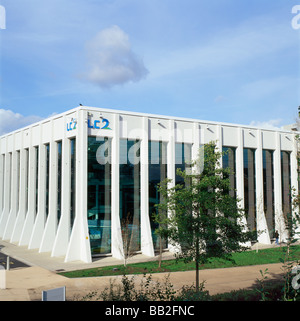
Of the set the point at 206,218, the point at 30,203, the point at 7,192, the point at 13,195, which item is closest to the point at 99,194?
the point at 30,203

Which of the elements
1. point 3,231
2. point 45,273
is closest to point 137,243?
point 45,273

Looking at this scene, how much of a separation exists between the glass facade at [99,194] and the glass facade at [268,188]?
58.7ft

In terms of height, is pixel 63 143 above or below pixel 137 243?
above

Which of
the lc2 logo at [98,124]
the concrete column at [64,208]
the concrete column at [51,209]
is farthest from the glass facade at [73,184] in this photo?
the concrete column at [51,209]

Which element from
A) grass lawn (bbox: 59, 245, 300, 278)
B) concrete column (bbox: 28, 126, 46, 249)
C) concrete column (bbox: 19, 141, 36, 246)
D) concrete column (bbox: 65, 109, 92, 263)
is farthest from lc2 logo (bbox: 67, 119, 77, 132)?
grass lawn (bbox: 59, 245, 300, 278)

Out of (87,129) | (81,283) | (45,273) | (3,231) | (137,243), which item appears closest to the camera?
(81,283)

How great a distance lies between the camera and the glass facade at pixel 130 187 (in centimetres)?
2850

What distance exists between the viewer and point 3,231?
39375mm

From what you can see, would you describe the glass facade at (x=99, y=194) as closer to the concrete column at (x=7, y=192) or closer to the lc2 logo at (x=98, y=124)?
the lc2 logo at (x=98, y=124)

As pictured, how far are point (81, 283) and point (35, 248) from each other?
14.6 metres

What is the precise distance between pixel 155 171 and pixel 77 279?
41.3 ft

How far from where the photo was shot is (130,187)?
29.0 metres

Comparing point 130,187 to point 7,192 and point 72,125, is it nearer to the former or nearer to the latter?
point 72,125
